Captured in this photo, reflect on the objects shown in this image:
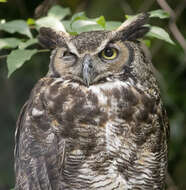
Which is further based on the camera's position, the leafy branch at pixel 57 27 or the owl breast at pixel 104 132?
the owl breast at pixel 104 132

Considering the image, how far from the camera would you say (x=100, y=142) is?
78.7 inches

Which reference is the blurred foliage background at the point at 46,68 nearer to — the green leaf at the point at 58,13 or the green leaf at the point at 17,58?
the green leaf at the point at 58,13

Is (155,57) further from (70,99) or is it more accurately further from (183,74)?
(70,99)

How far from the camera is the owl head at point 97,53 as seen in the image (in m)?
1.97

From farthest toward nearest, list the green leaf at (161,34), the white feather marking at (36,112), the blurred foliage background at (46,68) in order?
the blurred foliage background at (46,68) < the white feather marking at (36,112) < the green leaf at (161,34)

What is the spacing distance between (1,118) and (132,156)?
218 cm

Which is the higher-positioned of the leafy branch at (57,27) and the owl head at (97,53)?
the leafy branch at (57,27)

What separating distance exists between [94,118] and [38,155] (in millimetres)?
316

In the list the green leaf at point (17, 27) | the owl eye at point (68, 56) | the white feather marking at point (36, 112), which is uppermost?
the green leaf at point (17, 27)

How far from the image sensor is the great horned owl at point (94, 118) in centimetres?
200

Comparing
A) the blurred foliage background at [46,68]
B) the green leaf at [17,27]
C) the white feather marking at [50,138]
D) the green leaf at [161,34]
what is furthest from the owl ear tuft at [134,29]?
the blurred foliage background at [46,68]

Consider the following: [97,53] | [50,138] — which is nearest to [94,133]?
[50,138]

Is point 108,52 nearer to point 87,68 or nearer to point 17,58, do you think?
point 87,68

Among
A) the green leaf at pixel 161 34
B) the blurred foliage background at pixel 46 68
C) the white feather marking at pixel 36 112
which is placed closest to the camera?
the green leaf at pixel 161 34
